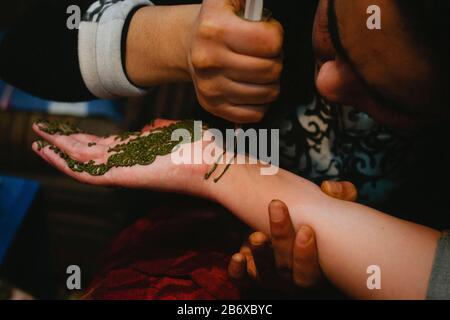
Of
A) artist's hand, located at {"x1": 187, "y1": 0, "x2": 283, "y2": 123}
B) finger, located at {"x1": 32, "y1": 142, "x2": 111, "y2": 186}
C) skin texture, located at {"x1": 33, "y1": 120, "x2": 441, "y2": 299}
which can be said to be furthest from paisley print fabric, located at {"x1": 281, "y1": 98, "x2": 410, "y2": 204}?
finger, located at {"x1": 32, "y1": 142, "x2": 111, "y2": 186}

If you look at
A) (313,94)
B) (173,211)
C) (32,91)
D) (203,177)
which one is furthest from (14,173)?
(313,94)

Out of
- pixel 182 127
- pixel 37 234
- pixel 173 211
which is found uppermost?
pixel 182 127

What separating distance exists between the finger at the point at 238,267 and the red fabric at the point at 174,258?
0.13 ft

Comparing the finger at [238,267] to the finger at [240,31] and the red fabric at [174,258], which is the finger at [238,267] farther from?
the finger at [240,31]

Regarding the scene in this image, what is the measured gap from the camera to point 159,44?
0.66m

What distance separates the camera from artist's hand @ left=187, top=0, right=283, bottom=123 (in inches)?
19.9

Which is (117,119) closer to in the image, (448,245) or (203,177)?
(203,177)

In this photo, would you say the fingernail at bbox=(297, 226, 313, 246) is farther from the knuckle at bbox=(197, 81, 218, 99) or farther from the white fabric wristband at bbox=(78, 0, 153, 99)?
the white fabric wristband at bbox=(78, 0, 153, 99)

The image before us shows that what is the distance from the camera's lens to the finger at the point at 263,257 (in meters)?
0.59

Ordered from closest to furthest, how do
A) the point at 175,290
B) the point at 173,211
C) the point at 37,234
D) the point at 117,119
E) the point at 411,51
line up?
the point at 411,51, the point at 175,290, the point at 173,211, the point at 37,234, the point at 117,119

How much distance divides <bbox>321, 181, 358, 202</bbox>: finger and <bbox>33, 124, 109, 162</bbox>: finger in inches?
14.4

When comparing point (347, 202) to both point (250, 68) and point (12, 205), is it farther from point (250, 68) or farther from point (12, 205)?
point (12, 205)

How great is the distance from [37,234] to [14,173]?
1.58ft

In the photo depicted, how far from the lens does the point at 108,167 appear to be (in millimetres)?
700
